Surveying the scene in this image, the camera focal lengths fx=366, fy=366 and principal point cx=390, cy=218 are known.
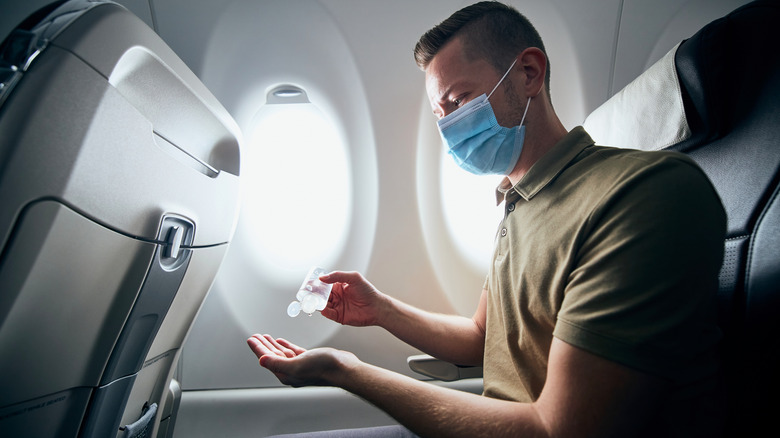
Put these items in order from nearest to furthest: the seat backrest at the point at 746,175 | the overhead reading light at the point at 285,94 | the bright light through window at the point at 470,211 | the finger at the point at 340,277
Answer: the seat backrest at the point at 746,175 < the finger at the point at 340,277 < the overhead reading light at the point at 285,94 < the bright light through window at the point at 470,211

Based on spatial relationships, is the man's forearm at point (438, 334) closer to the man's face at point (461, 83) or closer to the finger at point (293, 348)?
the finger at point (293, 348)

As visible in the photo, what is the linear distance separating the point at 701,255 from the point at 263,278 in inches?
68.5

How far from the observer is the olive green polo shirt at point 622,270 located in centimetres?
72

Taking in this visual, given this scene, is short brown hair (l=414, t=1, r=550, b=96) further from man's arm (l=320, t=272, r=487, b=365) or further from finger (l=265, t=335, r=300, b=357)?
finger (l=265, t=335, r=300, b=357)

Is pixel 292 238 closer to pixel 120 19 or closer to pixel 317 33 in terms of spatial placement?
pixel 317 33

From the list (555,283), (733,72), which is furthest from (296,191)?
(733,72)

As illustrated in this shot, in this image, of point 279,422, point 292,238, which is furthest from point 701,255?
point 279,422

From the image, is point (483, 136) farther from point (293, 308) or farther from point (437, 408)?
point (293, 308)

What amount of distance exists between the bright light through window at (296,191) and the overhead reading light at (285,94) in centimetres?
4

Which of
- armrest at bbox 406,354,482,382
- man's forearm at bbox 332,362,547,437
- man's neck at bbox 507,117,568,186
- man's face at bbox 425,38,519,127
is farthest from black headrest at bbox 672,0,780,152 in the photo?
armrest at bbox 406,354,482,382

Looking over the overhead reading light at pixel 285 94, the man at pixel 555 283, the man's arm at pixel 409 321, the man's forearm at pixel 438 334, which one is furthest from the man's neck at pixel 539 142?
the overhead reading light at pixel 285 94

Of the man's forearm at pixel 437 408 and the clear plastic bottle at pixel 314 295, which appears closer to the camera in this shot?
the man's forearm at pixel 437 408

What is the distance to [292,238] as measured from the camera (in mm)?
1911

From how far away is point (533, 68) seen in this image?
4.17ft
